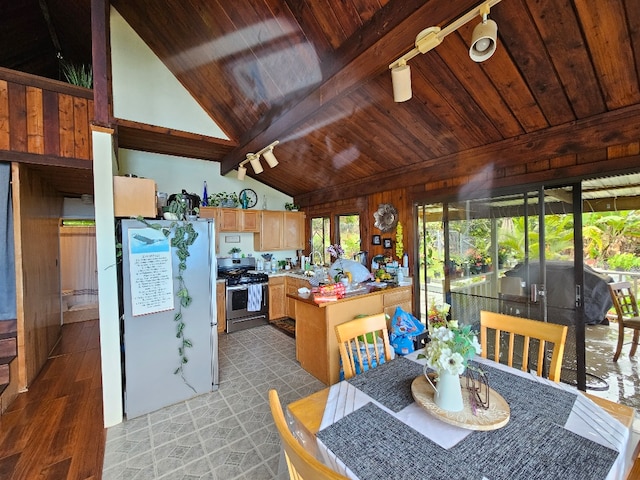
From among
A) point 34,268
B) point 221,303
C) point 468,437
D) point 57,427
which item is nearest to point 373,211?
point 221,303

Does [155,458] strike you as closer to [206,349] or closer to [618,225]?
[206,349]

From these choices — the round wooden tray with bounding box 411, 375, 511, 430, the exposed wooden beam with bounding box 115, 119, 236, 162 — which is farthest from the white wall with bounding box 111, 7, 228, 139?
the round wooden tray with bounding box 411, 375, 511, 430

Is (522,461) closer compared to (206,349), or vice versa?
(522,461)

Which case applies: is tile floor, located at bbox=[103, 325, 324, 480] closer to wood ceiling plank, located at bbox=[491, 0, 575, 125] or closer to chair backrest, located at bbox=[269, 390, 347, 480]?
chair backrest, located at bbox=[269, 390, 347, 480]

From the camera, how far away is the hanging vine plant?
2615 millimetres

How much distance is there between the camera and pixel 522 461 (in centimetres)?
96

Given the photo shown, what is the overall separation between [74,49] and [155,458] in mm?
5880

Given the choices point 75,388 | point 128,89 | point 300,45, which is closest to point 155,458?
point 75,388

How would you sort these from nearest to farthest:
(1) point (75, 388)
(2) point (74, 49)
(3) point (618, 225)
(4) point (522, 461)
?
(4) point (522, 461) → (1) point (75, 388) → (2) point (74, 49) → (3) point (618, 225)

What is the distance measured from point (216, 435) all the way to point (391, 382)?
1.64m

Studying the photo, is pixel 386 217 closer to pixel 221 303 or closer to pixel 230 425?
pixel 221 303

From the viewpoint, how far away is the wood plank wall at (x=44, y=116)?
2.55 m

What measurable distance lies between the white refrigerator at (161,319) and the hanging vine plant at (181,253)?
0.03 m

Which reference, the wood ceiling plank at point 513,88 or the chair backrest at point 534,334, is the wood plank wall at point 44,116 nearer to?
the wood ceiling plank at point 513,88
